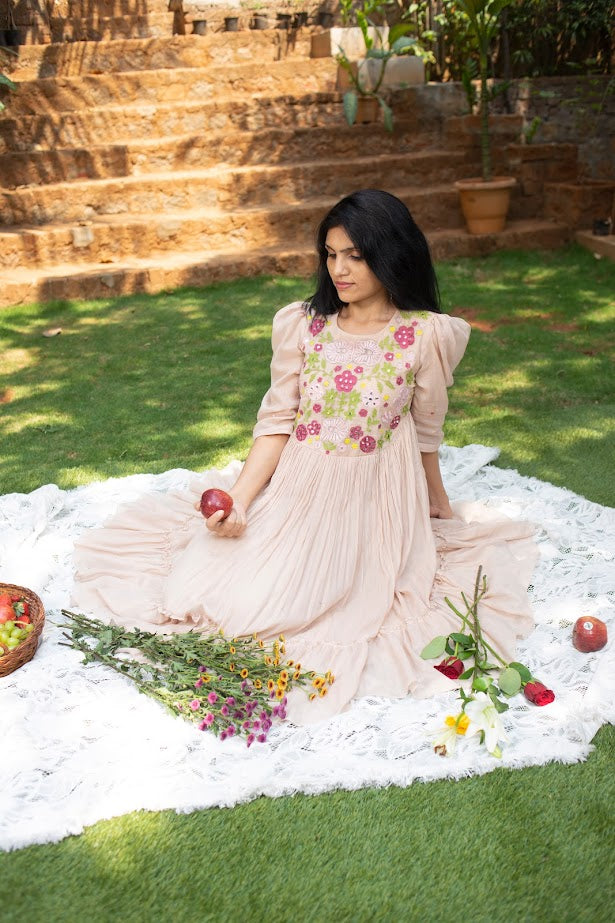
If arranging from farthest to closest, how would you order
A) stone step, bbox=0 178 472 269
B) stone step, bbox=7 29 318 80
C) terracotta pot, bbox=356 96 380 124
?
1. stone step, bbox=7 29 318 80
2. terracotta pot, bbox=356 96 380 124
3. stone step, bbox=0 178 472 269

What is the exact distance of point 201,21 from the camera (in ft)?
31.2

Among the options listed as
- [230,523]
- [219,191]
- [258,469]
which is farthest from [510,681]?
[219,191]

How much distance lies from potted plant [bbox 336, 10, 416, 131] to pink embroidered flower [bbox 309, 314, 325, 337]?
19.4ft

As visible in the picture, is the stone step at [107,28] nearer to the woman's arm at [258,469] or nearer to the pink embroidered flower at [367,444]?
the woman's arm at [258,469]

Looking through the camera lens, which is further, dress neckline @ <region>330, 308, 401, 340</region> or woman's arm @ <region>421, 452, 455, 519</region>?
woman's arm @ <region>421, 452, 455, 519</region>

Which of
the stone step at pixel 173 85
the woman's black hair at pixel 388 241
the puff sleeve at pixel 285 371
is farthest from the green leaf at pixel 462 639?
the stone step at pixel 173 85

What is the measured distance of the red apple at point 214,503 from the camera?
2.78 m

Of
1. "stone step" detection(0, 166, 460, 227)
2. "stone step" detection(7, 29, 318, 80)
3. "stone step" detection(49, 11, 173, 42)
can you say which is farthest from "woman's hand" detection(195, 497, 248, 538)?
"stone step" detection(49, 11, 173, 42)

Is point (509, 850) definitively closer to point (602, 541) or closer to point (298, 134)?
point (602, 541)

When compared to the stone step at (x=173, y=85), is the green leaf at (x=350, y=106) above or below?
below

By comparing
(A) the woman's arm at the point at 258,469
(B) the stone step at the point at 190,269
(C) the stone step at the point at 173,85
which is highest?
(C) the stone step at the point at 173,85

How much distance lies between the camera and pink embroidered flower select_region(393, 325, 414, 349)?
2.86 metres

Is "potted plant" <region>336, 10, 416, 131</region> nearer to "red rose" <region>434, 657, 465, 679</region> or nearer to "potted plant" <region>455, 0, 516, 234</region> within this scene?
"potted plant" <region>455, 0, 516, 234</region>

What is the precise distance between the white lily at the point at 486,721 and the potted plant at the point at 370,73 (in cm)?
690
